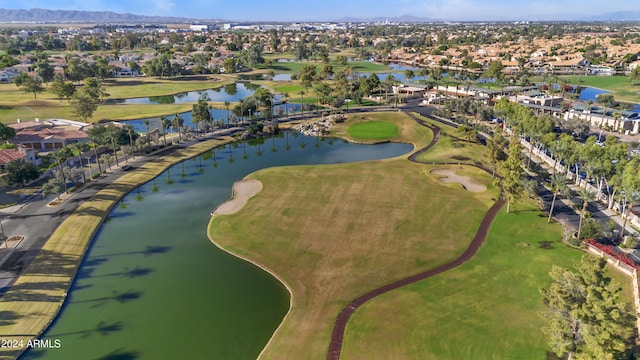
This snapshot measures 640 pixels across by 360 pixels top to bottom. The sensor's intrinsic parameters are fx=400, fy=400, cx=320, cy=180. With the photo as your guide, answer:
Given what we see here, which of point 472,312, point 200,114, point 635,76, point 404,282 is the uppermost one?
point 635,76

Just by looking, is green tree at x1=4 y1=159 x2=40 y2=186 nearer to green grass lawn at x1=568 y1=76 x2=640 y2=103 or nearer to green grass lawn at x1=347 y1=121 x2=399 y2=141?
green grass lawn at x1=347 y1=121 x2=399 y2=141

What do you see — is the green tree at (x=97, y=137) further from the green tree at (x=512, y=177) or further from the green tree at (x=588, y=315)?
the green tree at (x=588, y=315)

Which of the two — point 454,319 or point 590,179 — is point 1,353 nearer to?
point 454,319

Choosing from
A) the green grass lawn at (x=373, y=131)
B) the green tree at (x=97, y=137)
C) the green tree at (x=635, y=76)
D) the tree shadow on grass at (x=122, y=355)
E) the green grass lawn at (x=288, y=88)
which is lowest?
the tree shadow on grass at (x=122, y=355)

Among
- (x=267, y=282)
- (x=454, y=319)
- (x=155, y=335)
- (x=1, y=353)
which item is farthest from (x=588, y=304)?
A: (x=1, y=353)

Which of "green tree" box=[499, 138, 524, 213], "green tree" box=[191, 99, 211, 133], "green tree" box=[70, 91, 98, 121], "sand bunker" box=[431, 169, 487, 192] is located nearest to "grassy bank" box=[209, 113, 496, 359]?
"sand bunker" box=[431, 169, 487, 192]

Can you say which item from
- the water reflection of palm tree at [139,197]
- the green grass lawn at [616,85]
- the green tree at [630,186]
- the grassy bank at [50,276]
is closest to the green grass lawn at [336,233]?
the grassy bank at [50,276]

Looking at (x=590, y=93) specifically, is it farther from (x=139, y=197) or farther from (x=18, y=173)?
(x=18, y=173)

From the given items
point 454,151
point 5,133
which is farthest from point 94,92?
point 454,151

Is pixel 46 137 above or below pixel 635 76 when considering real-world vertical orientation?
below
